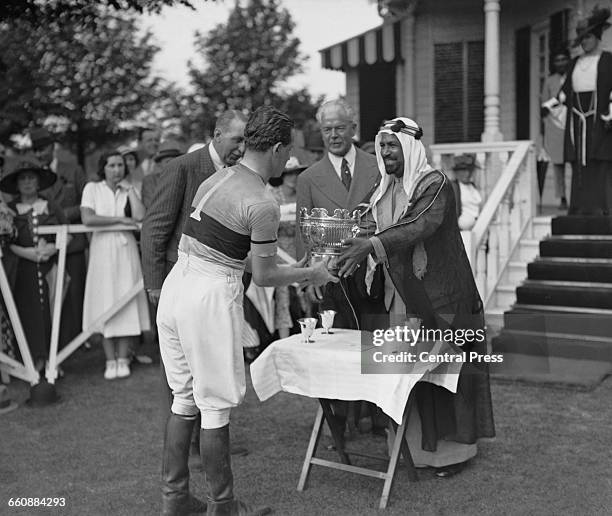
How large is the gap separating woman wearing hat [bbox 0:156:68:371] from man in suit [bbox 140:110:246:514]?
255cm

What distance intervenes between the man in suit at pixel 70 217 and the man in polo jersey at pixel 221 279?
155 inches

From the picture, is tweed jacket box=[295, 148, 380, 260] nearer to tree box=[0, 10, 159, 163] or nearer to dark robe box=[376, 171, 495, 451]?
dark robe box=[376, 171, 495, 451]

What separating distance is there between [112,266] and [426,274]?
3.84m

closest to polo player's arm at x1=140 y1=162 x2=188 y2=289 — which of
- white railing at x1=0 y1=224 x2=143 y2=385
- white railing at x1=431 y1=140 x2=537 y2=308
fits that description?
white railing at x1=0 y1=224 x2=143 y2=385

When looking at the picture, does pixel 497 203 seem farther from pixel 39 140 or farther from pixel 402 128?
pixel 39 140

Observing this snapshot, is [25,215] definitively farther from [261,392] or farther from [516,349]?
[516,349]

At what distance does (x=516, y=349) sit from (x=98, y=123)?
1530 cm

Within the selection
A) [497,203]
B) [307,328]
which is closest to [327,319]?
[307,328]

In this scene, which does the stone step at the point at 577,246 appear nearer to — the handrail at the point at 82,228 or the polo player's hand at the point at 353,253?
the handrail at the point at 82,228

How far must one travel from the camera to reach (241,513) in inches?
152

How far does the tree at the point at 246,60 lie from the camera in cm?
3319

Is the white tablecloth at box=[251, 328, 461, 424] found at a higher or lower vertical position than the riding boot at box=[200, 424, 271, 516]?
higher

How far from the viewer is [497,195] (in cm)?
770

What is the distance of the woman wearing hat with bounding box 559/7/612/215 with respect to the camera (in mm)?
8094
